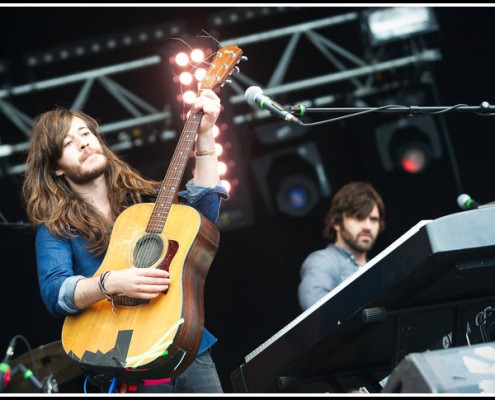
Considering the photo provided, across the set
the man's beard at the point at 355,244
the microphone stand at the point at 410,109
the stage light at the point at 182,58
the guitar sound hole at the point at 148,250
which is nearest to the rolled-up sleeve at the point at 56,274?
the guitar sound hole at the point at 148,250

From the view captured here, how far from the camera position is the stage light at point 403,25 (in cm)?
609

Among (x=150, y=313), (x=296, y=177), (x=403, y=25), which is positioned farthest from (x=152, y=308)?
(x=403, y=25)

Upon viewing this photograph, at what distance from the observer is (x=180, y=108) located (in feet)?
19.8

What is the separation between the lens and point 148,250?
274cm

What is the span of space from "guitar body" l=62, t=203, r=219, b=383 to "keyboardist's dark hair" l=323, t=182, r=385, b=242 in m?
2.08

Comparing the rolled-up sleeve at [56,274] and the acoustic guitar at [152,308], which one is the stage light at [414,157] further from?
the rolled-up sleeve at [56,274]

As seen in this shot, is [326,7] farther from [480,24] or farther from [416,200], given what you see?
[416,200]

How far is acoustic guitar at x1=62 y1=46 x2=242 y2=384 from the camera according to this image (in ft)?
8.26

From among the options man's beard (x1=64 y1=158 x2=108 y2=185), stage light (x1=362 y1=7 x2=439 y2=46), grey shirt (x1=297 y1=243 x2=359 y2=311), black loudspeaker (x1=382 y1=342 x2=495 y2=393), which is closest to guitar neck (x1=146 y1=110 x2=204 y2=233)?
man's beard (x1=64 y1=158 x2=108 y2=185)

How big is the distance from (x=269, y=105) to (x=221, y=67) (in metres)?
0.59

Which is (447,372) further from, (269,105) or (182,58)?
(182,58)

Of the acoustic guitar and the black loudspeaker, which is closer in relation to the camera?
the black loudspeaker

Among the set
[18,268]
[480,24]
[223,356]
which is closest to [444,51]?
[480,24]

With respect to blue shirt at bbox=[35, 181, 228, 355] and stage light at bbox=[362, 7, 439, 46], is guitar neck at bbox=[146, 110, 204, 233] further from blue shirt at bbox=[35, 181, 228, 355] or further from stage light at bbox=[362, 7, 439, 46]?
stage light at bbox=[362, 7, 439, 46]
